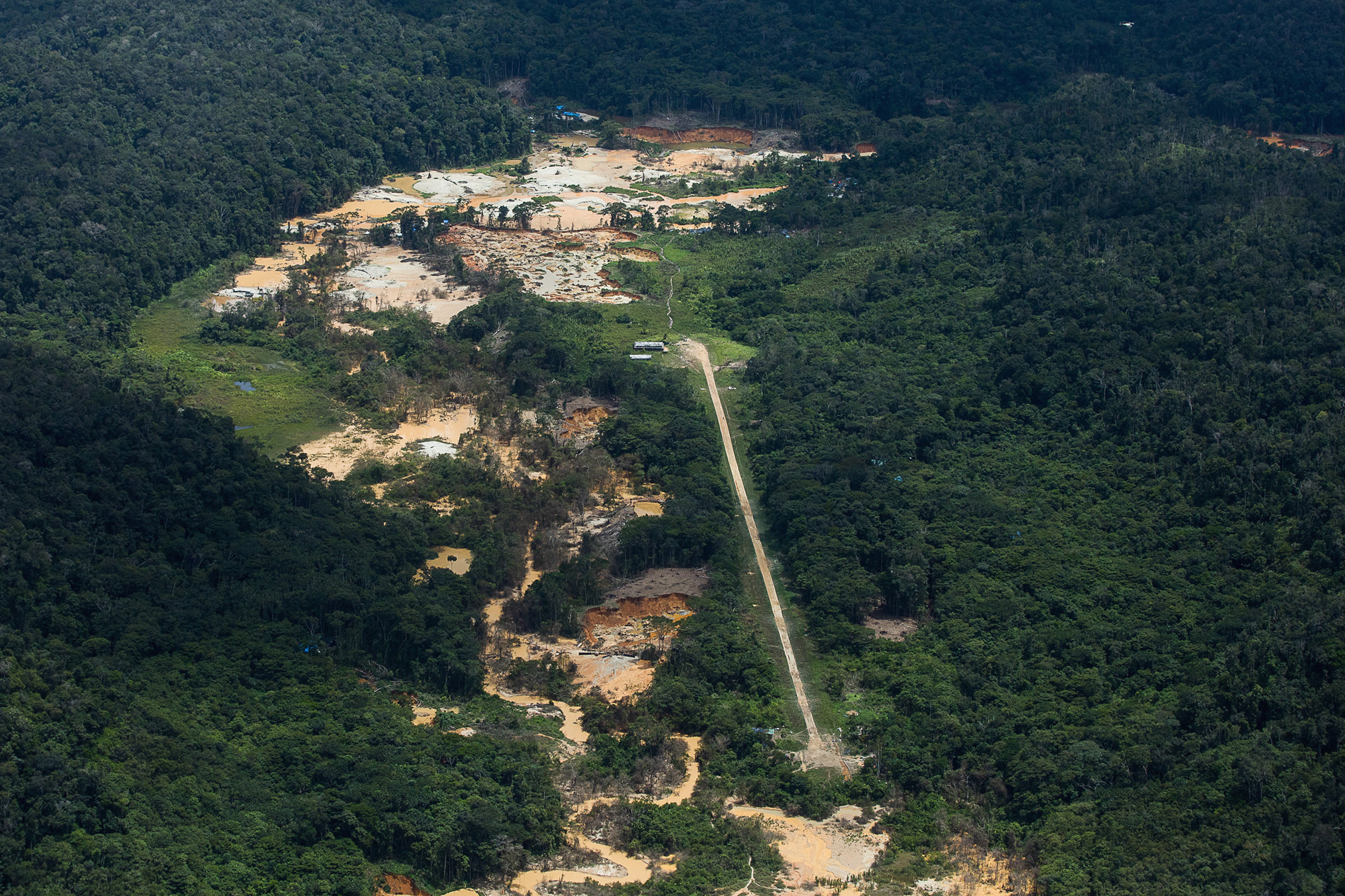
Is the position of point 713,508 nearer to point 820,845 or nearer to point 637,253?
point 820,845

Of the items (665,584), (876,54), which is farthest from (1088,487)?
(876,54)

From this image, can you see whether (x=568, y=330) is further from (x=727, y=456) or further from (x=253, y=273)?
(x=253, y=273)

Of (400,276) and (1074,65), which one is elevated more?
(1074,65)

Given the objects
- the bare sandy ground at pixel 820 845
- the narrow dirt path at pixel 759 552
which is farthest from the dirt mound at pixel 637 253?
the bare sandy ground at pixel 820 845

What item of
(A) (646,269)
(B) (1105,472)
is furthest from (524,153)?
(B) (1105,472)

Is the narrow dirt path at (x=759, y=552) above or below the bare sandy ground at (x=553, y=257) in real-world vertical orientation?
below

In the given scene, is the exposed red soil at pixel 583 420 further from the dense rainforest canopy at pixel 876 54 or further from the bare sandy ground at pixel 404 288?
the dense rainforest canopy at pixel 876 54

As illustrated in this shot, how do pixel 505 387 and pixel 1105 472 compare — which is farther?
pixel 505 387
